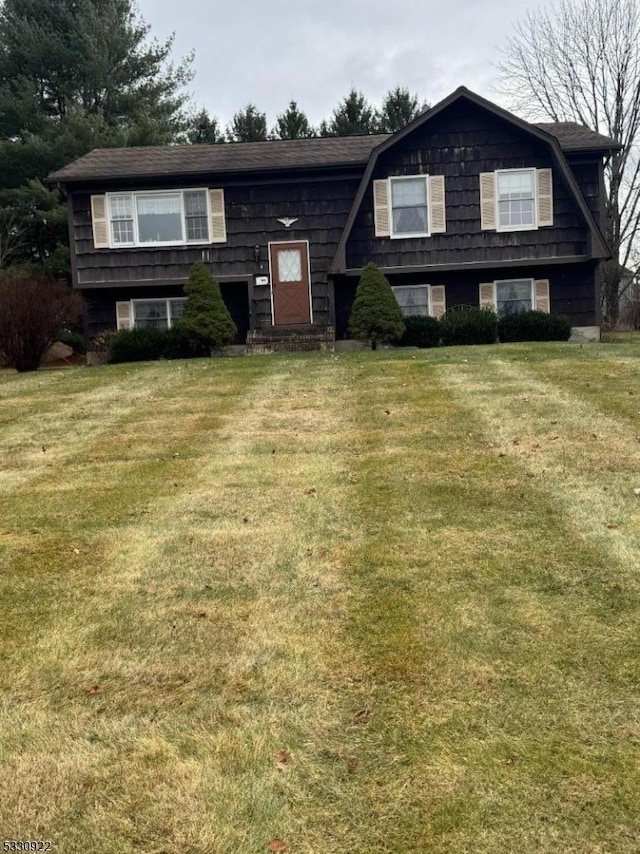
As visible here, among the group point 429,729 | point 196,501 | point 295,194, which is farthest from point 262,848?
point 295,194

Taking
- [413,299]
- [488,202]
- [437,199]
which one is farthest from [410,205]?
[413,299]

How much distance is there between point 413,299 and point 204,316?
618 centimetres

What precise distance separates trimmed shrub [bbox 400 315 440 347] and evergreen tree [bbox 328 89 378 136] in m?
26.2

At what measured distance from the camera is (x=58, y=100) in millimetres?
32625

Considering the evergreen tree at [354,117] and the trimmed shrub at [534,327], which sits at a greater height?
the evergreen tree at [354,117]

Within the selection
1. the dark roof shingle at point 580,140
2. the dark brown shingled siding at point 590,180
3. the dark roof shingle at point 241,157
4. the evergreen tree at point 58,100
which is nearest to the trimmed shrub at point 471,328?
the dark brown shingled siding at point 590,180

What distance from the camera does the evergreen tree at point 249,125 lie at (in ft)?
139

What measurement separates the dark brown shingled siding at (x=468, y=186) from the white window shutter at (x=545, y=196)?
16cm

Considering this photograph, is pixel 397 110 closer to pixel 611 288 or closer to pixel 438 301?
pixel 611 288

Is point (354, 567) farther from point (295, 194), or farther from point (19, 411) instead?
point (295, 194)

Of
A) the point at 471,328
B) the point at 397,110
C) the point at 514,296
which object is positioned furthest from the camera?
the point at 397,110

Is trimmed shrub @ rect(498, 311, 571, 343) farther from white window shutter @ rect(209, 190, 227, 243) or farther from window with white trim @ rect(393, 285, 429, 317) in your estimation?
white window shutter @ rect(209, 190, 227, 243)

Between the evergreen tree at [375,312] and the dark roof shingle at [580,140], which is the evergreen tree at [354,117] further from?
the evergreen tree at [375,312]

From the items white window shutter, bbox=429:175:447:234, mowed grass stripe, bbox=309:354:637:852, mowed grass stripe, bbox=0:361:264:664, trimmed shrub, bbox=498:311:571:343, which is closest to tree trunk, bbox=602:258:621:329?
trimmed shrub, bbox=498:311:571:343
